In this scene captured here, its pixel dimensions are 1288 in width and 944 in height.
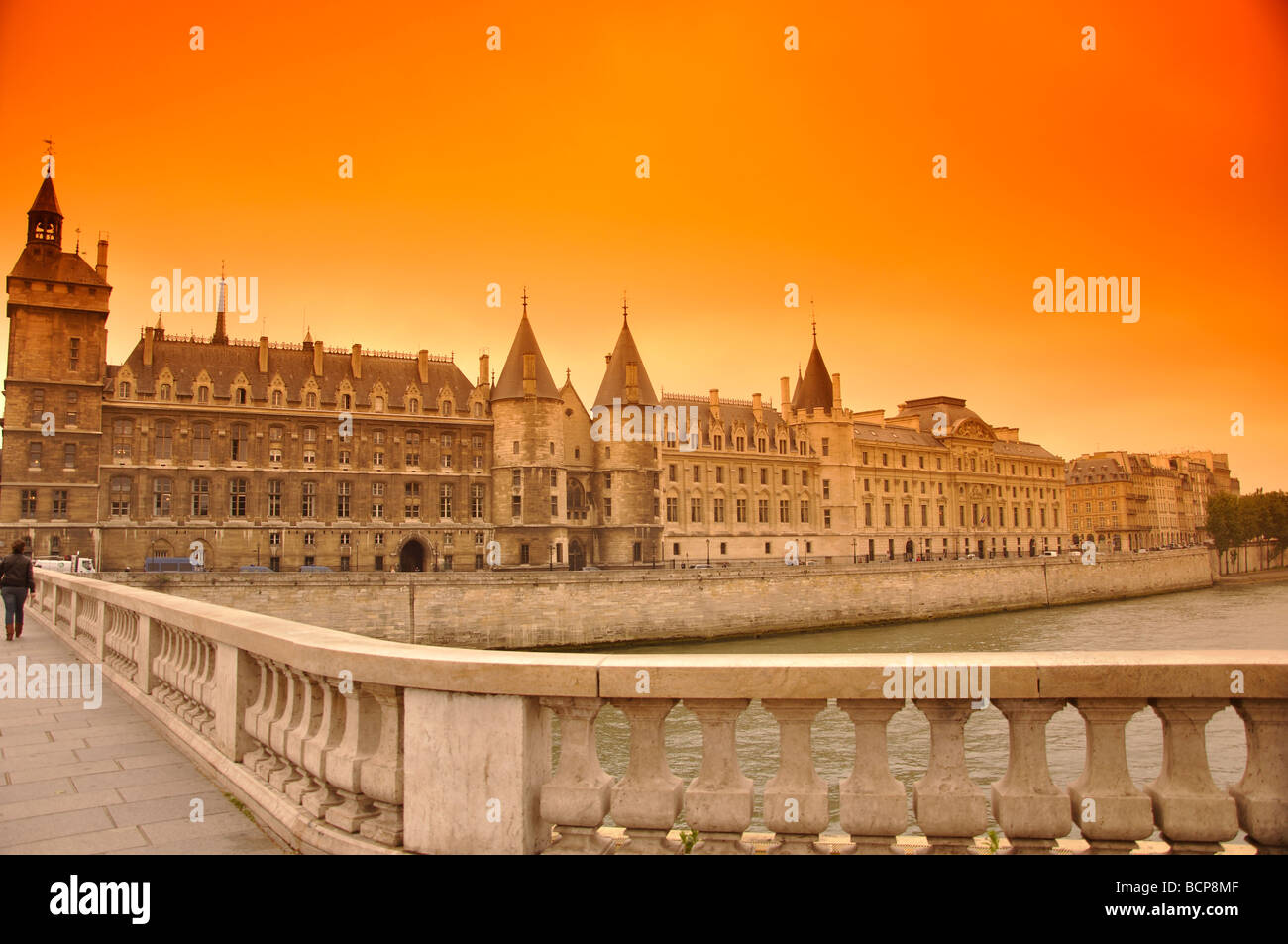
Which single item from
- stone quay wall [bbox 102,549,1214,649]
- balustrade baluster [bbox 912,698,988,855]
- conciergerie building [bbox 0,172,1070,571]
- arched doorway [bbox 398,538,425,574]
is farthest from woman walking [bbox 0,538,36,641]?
arched doorway [bbox 398,538,425,574]

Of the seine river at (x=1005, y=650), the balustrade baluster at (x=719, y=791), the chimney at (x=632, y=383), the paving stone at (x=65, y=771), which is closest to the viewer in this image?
the balustrade baluster at (x=719, y=791)

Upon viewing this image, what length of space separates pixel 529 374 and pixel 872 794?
5050cm

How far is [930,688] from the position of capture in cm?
349

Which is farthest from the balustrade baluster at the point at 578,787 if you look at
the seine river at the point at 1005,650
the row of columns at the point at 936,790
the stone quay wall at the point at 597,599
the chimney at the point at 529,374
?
the chimney at the point at 529,374

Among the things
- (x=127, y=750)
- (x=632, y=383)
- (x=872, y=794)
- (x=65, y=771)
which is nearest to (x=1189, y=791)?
(x=872, y=794)

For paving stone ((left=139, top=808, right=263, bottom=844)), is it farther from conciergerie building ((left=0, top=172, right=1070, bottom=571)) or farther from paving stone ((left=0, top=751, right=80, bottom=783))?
conciergerie building ((left=0, top=172, right=1070, bottom=571))

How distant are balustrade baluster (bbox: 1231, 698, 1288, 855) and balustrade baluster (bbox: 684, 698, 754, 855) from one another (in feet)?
5.99

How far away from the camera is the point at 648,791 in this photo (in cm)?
364

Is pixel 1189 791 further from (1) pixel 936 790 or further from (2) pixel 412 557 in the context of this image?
(2) pixel 412 557

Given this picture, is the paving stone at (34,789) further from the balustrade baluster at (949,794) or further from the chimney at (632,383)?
the chimney at (632,383)

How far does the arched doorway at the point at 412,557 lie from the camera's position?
168 feet

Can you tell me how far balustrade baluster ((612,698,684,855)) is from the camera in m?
3.62

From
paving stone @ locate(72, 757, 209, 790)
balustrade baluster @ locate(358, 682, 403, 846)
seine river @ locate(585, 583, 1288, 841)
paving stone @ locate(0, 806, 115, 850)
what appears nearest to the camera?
balustrade baluster @ locate(358, 682, 403, 846)
